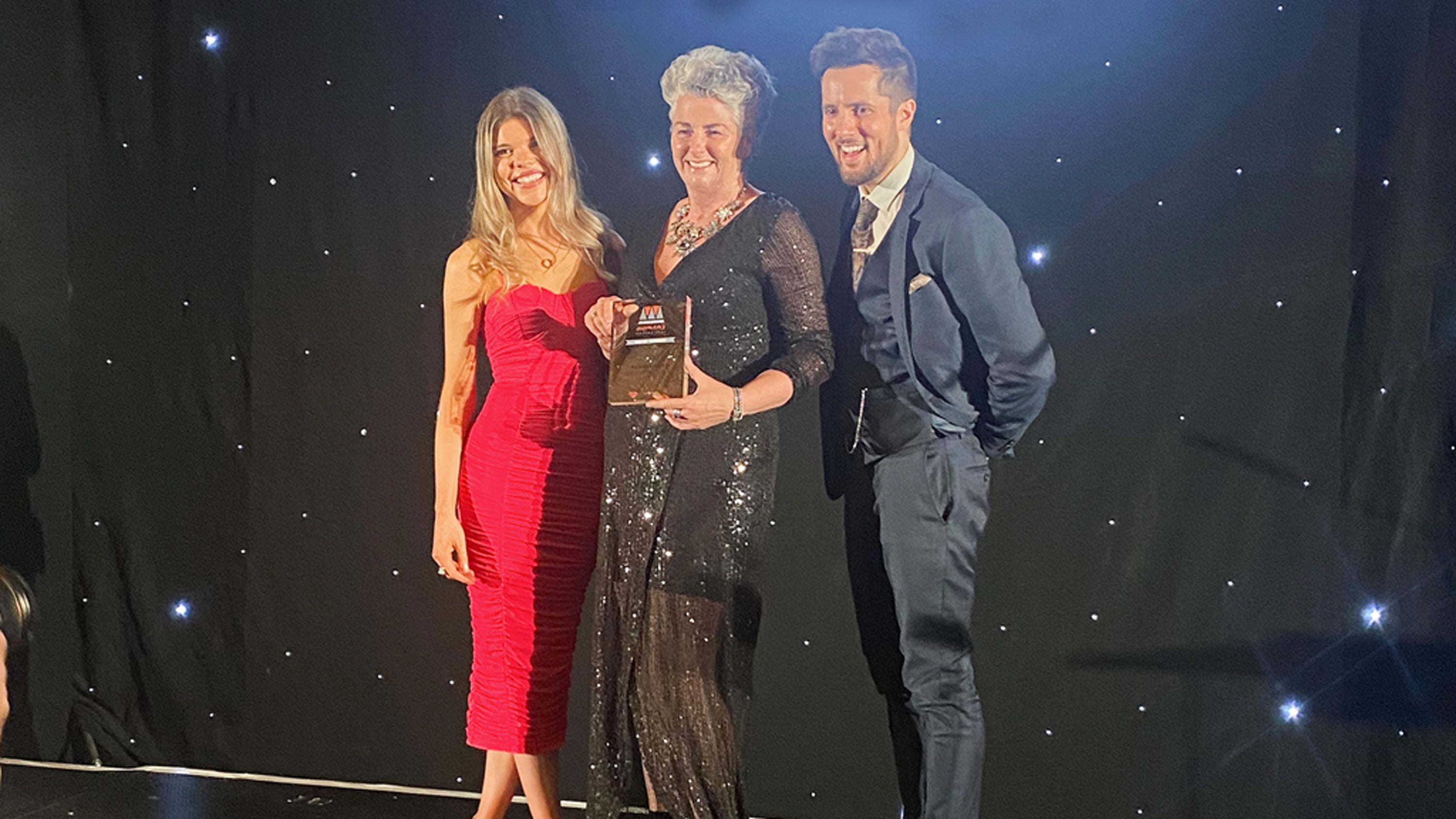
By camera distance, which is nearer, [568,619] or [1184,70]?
[1184,70]

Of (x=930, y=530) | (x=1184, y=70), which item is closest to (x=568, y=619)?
(x=930, y=530)

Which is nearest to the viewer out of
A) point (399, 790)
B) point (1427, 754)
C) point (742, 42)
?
point (1427, 754)

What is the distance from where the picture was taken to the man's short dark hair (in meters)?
2.28

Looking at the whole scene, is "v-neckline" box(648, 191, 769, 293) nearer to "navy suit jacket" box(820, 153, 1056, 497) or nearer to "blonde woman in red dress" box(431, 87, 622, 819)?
"blonde woman in red dress" box(431, 87, 622, 819)

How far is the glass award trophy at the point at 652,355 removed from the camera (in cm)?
227

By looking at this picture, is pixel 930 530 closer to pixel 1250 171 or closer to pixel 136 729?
pixel 1250 171

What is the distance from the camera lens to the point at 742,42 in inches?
92.4

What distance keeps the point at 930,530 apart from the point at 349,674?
134 centimetres

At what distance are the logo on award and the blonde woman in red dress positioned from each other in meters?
0.13

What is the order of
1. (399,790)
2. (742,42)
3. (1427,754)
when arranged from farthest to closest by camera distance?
1. (399,790)
2. (742,42)
3. (1427,754)

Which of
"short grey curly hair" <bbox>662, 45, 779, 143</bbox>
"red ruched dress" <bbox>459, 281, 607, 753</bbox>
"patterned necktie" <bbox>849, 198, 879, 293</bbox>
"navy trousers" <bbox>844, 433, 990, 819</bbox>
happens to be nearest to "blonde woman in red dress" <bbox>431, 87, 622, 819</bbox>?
"red ruched dress" <bbox>459, 281, 607, 753</bbox>

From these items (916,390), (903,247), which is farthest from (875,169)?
(916,390)

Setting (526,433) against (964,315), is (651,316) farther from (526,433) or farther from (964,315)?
(964,315)

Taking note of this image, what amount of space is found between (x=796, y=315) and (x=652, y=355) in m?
0.30
